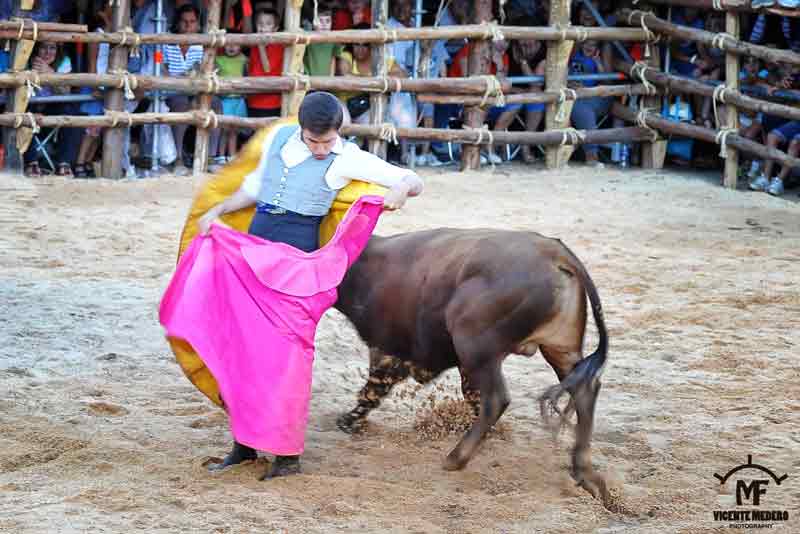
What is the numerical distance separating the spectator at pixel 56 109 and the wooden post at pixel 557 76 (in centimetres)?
469

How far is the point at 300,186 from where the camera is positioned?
4.98m

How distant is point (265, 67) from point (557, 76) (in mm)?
3005

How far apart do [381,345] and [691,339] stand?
231cm

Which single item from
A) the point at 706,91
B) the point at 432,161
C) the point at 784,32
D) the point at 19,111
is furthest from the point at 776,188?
the point at 19,111

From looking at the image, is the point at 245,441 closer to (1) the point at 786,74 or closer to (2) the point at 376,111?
(2) the point at 376,111

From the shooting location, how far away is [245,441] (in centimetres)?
476

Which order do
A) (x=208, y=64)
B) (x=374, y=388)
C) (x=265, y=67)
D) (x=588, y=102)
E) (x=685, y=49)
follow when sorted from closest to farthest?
1. (x=374, y=388)
2. (x=208, y=64)
3. (x=265, y=67)
4. (x=685, y=49)
5. (x=588, y=102)

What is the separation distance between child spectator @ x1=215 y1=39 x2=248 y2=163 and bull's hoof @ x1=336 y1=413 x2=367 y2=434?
6.78 meters

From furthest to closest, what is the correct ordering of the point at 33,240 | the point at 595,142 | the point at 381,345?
1. the point at 595,142
2. the point at 33,240
3. the point at 381,345

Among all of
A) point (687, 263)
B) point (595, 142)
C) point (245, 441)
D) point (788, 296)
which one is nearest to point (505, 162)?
point (595, 142)

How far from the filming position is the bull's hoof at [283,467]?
4.81 m

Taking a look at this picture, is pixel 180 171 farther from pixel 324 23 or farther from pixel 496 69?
pixel 496 69

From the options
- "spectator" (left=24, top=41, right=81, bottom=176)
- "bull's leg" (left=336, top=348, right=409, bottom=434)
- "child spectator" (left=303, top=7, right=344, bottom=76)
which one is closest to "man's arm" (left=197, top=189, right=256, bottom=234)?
"bull's leg" (left=336, top=348, right=409, bottom=434)

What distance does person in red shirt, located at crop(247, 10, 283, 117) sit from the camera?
11992 millimetres
